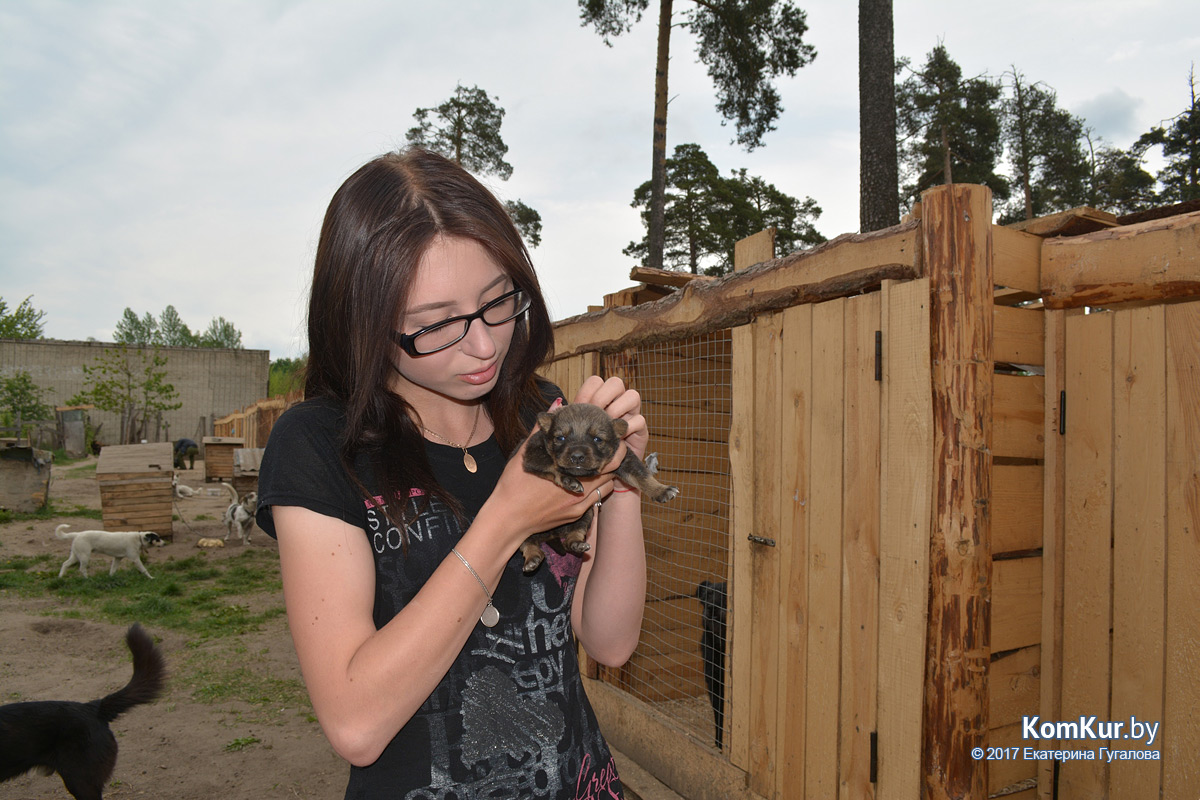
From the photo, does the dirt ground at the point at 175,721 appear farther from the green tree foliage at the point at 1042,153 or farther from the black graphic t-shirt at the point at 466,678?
the green tree foliage at the point at 1042,153

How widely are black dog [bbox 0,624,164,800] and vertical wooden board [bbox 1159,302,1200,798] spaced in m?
6.25

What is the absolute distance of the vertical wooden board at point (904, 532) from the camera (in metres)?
3.38

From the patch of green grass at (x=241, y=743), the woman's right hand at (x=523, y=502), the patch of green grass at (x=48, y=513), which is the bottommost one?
the patch of green grass at (x=241, y=743)

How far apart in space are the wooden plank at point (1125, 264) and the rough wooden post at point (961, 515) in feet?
2.23

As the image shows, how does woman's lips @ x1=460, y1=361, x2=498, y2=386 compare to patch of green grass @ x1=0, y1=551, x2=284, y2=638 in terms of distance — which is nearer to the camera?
woman's lips @ x1=460, y1=361, x2=498, y2=386

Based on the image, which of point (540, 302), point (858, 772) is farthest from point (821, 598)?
point (540, 302)

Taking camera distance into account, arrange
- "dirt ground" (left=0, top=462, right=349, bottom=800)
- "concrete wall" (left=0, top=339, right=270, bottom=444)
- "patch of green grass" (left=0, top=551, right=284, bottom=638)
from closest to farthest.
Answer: "dirt ground" (left=0, top=462, right=349, bottom=800) < "patch of green grass" (left=0, top=551, right=284, bottom=638) < "concrete wall" (left=0, top=339, right=270, bottom=444)

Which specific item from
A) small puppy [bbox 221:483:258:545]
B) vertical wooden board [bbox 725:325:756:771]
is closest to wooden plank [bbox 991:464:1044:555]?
vertical wooden board [bbox 725:325:756:771]

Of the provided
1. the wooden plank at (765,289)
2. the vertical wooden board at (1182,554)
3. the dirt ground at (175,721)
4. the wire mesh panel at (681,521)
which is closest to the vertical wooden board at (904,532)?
the wooden plank at (765,289)

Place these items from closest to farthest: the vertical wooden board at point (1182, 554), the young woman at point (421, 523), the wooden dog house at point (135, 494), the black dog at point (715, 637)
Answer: the young woman at point (421, 523), the vertical wooden board at point (1182, 554), the black dog at point (715, 637), the wooden dog house at point (135, 494)

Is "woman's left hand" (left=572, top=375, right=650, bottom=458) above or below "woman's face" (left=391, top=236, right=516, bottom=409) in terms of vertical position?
below

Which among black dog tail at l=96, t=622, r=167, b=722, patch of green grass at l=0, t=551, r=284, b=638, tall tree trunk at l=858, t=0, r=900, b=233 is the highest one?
tall tree trunk at l=858, t=0, r=900, b=233

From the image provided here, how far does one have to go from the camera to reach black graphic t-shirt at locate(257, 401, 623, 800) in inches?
60.4

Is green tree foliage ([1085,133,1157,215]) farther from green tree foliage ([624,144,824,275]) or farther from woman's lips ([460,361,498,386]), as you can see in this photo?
woman's lips ([460,361,498,386])
